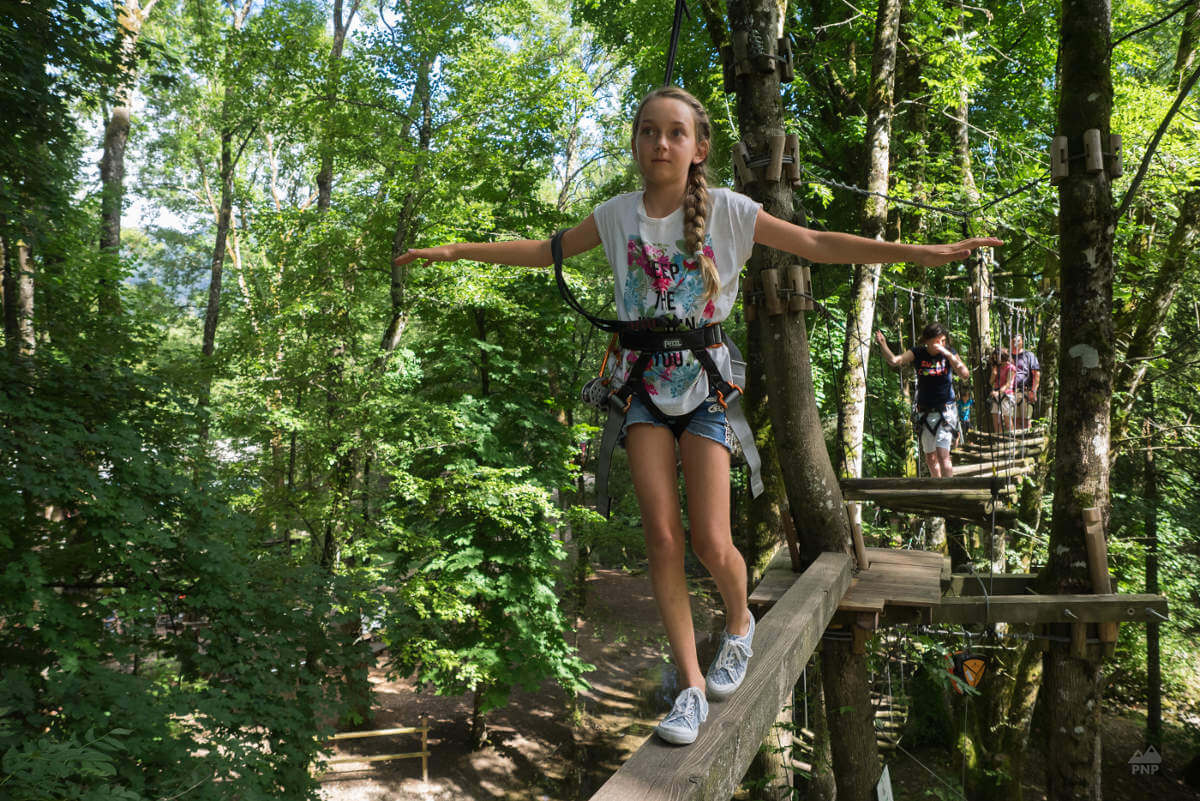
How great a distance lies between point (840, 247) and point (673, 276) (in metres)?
0.52

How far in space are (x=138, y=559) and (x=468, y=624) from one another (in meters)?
7.60

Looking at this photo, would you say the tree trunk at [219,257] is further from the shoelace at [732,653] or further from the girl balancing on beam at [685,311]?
the shoelace at [732,653]

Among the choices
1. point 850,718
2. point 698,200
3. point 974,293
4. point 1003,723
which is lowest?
point 1003,723

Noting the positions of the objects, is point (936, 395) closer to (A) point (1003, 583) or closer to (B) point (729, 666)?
(A) point (1003, 583)

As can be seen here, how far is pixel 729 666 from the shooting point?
7.23 ft

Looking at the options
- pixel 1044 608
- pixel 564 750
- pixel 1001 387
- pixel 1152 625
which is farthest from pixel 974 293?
pixel 564 750

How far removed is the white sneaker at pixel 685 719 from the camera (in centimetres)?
184

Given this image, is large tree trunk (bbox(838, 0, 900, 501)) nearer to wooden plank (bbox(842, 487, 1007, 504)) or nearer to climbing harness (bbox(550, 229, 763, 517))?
wooden plank (bbox(842, 487, 1007, 504))

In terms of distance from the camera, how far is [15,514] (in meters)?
4.65

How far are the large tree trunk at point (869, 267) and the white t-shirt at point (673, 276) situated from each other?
5468mm

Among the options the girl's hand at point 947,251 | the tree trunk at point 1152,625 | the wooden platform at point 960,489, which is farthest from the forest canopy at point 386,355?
the girl's hand at point 947,251

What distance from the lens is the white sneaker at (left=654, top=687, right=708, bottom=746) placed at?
1.84 metres

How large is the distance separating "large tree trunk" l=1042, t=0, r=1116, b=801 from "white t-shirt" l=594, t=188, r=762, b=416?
124 inches

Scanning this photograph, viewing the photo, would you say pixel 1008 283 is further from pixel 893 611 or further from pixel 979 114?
pixel 893 611
